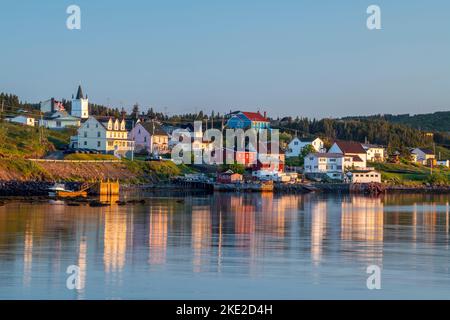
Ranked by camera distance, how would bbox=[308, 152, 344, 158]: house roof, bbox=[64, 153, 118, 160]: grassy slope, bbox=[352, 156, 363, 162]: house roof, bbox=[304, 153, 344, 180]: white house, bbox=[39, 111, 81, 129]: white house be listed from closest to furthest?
bbox=[64, 153, 118, 160]: grassy slope, bbox=[304, 153, 344, 180]: white house, bbox=[308, 152, 344, 158]: house roof, bbox=[39, 111, 81, 129]: white house, bbox=[352, 156, 363, 162]: house roof

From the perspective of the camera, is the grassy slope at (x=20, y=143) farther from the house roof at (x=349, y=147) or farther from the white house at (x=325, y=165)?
the house roof at (x=349, y=147)

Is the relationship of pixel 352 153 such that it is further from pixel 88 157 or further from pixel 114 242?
pixel 114 242

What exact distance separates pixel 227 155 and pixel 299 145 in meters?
18.8

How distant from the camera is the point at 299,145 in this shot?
131 meters

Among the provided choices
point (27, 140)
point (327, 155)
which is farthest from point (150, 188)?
point (327, 155)

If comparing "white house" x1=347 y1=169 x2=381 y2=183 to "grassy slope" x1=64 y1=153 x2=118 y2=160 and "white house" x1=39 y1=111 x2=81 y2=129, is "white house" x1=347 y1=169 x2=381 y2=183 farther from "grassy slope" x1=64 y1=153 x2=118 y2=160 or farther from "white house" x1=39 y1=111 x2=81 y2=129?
"white house" x1=39 y1=111 x2=81 y2=129

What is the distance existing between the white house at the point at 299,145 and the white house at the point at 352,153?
3.41 metres

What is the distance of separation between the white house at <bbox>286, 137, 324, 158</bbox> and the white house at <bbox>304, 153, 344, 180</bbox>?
31.2 feet

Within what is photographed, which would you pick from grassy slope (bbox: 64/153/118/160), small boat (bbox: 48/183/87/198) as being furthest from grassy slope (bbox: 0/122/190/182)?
small boat (bbox: 48/183/87/198)

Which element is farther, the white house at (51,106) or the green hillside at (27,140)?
the white house at (51,106)

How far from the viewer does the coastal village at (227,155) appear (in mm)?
100562

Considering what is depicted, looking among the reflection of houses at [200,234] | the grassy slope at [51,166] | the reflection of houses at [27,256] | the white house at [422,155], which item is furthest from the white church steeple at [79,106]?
the reflection of houses at [27,256]

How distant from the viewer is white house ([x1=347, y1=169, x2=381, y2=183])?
378 feet
